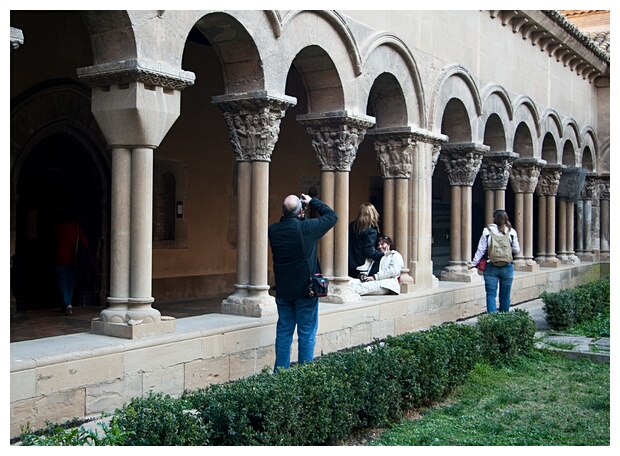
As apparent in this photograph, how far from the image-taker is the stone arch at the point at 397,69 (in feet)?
31.5

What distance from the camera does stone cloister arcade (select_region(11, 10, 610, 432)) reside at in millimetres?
6242

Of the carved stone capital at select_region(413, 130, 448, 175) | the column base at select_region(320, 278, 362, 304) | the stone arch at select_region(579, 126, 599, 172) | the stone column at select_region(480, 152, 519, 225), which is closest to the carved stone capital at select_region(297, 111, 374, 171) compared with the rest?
the column base at select_region(320, 278, 362, 304)

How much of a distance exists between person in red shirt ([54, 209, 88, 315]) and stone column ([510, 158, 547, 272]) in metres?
9.70

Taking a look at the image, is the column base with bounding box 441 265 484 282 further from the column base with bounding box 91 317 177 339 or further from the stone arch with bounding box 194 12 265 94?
the column base with bounding box 91 317 177 339

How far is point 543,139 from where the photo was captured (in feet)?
55.6

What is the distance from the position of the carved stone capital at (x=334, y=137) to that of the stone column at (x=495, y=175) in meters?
5.81

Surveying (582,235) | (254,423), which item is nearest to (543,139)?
(582,235)

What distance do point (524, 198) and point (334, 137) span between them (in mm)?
8100

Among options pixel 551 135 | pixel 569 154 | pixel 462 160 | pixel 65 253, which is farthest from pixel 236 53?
pixel 569 154

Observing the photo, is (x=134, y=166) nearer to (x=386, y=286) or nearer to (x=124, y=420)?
(x=124, y=420)

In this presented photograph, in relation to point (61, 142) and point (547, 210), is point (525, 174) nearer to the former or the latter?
point (547, 210)

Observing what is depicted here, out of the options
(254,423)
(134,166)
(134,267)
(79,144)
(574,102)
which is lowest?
(254,423)

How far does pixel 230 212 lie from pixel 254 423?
7662 millimetres

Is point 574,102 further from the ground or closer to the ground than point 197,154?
further from the ground
